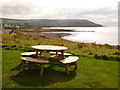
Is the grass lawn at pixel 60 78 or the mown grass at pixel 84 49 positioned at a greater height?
the mown grass at pixel 84 49

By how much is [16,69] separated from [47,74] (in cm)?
164

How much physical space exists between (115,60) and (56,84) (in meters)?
5.85

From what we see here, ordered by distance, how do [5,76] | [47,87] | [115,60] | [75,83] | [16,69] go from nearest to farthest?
[47,87]
[75,83]
[5,76]
[16,69]
[115,60]

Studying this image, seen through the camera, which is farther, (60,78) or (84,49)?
(84,49)

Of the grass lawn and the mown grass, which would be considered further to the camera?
the mown grass

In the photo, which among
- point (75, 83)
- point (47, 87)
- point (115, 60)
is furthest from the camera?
point (115, 60)

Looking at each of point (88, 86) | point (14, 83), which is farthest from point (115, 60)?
point (14, 83)

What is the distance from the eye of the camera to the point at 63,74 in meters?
7.04

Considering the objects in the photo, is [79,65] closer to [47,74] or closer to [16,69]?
[47,74]

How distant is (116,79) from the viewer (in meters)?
6.54

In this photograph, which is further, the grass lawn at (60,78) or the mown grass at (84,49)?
the mown grass at (84,49)

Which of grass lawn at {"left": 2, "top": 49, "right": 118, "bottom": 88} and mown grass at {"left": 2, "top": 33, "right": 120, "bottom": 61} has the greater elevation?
mown grass at {"left": 2, "top": 33, "right": 120, "bottom": 61}

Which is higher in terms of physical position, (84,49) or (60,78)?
(84,49)

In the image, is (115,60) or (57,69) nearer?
(57,69)
